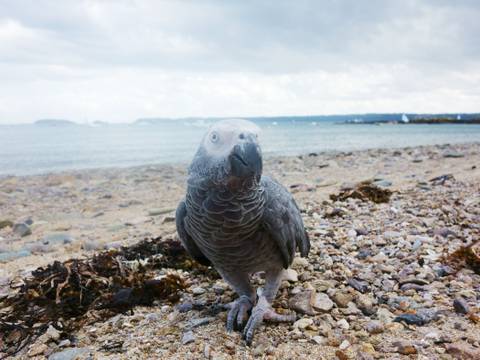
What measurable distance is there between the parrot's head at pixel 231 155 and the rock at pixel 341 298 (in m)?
1.52

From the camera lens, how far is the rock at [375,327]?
2.94 m

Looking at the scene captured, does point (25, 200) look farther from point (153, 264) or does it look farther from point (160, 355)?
point (160, 355)

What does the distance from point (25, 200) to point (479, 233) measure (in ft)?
36.6

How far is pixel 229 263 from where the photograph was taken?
3141 millimetres

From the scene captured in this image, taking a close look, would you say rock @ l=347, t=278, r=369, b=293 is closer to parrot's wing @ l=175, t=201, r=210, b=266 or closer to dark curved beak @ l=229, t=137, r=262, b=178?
parrot's wing @ l=175, t=201, r=210, b=266

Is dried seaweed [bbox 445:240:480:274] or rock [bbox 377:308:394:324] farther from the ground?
dried seaweed [bbox 445:240:480:274]

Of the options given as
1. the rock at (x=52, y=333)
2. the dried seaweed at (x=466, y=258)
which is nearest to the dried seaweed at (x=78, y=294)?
the rock at (x=52, y=333)

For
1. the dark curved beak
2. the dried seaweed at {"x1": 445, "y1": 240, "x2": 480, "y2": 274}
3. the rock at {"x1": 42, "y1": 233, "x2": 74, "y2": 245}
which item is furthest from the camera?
the rock at {"x1": 42, "y1": 233, "x2": 74, "y2": 245}

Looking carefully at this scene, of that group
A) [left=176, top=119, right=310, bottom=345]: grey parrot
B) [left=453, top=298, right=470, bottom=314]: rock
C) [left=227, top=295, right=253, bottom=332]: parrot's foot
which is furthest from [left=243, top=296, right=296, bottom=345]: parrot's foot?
[left=453, top=298, right=470, bottom=314]: rock

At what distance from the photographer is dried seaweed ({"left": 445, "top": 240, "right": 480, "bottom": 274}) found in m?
3.79

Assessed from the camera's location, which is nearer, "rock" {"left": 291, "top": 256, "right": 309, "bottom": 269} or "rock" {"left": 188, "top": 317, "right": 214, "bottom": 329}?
"rock" {"left": 188, "top": 317, "right": 214, "bottom": 329}

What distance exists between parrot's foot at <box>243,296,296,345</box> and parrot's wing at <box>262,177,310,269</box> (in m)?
0.39

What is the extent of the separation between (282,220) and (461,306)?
1633mm

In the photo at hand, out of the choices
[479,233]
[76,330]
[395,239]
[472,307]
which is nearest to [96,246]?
[76,330]
